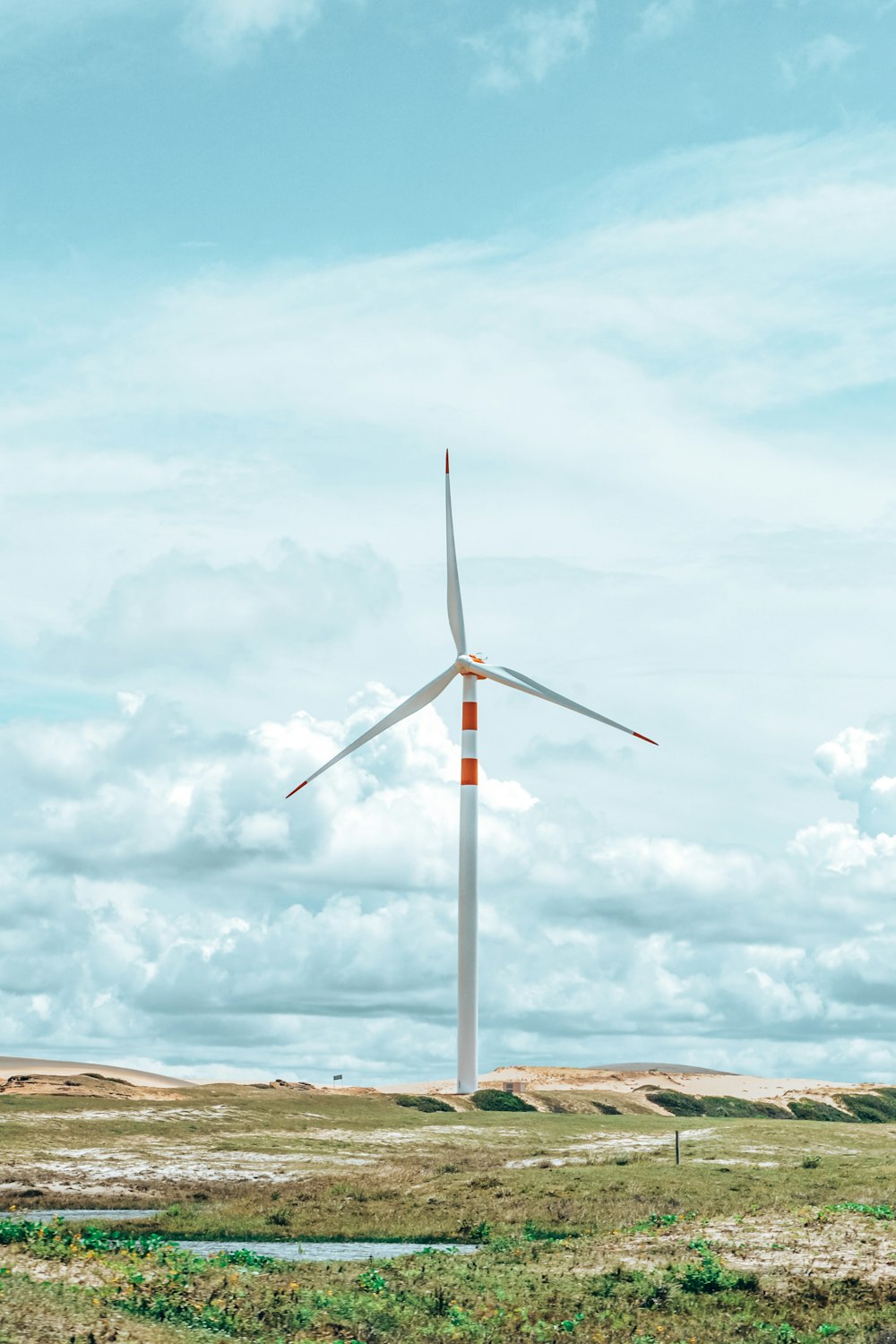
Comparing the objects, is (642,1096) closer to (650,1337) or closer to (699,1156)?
(699,1156)

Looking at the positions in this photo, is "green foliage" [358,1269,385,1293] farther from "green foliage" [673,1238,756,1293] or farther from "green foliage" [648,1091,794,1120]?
"green foliage" [648,1091,794,1120]

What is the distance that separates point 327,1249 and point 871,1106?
9204cm

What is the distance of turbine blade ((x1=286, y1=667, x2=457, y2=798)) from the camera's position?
95.5 metres

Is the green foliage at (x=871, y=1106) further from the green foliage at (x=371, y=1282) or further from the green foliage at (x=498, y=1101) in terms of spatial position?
the green foliage at (x=371, y=1282)

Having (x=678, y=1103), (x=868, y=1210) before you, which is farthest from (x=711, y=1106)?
(x=868, y=1210)

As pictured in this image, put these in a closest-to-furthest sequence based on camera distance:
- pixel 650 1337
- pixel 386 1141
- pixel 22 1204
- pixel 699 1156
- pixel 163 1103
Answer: pixel 650 1337
pixel 22 1204
pixel 699 1156
pixel 386 1141
pixel 163 1103

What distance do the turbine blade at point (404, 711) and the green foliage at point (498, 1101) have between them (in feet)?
85.7

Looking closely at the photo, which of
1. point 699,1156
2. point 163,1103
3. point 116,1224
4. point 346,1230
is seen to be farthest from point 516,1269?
point 163,1103

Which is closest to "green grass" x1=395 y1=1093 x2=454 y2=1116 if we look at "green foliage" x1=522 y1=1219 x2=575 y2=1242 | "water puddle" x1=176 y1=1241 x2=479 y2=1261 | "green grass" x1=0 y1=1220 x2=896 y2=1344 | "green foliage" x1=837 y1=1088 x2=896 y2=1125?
"green foliage" x1=837 y1=1088 x2=896 y2=1125

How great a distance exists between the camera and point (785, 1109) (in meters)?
111

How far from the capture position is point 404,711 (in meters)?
97.8

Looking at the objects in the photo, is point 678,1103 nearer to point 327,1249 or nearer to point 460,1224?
point 460,1224

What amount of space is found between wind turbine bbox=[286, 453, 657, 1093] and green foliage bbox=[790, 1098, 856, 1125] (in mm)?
28774

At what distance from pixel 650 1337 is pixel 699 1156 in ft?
119
